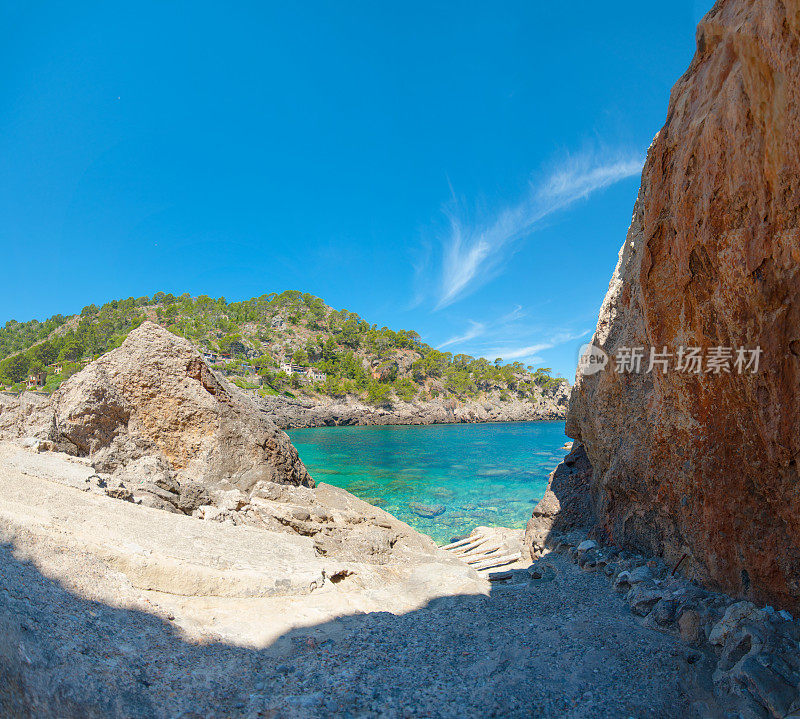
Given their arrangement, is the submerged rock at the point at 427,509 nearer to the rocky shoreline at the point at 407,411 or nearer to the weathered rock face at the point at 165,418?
the weathered rock face at the point at 165,418

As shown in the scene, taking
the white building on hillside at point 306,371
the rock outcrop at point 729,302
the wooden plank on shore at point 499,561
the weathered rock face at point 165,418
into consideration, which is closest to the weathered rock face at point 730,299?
Result: the rock outcrop at point 729,302

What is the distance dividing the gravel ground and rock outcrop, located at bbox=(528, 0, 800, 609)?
1.21 meters

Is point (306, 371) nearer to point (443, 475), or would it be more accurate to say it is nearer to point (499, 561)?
point (443, 475)

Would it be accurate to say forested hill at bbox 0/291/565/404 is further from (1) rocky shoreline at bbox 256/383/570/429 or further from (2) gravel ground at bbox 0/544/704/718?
(2) gravel ground at bbox 0/544/704/718

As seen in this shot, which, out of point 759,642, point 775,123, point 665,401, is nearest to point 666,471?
point 665,401

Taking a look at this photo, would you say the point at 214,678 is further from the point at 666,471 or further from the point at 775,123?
the point at 775,123

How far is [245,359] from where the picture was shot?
81812mm

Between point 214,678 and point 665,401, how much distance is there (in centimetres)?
Answer: 502

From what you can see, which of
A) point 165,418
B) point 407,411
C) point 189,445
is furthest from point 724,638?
point 407,411

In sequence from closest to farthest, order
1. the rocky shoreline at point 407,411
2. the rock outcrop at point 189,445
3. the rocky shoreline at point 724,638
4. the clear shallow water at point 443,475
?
the rocky shoreline at point 724,638, the rock outcrop at point 189,445, the clear shallow water at point 443,475, the rocky shoreline at point 407,411

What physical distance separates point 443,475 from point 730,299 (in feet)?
73.8

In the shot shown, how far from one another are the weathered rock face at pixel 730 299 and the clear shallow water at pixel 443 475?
9258 millimetres

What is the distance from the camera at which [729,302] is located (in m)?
3.51

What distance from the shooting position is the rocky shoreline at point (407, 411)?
202 feet
